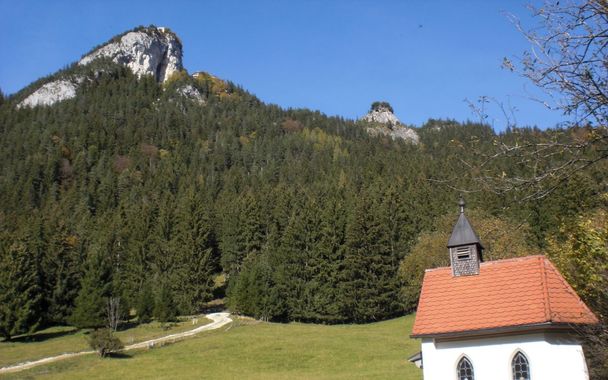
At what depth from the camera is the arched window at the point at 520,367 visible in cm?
2175

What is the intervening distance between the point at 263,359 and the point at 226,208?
50.2m

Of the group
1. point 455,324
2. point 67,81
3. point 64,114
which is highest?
point 67,81

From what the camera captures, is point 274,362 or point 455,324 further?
point 274,362

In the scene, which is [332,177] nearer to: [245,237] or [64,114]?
[245,237]

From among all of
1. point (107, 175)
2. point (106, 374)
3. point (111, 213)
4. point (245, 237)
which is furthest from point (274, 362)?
point (107, 175)

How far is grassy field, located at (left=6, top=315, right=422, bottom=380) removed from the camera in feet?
109

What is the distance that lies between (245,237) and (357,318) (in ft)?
81.5

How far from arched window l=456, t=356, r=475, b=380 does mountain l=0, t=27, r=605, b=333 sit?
21.8 ft

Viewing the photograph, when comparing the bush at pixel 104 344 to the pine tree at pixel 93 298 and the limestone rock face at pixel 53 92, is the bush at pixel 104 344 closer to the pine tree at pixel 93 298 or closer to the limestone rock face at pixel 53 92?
the pine tree at pixel 93 298

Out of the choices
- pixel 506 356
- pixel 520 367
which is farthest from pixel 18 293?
pixel 520 367

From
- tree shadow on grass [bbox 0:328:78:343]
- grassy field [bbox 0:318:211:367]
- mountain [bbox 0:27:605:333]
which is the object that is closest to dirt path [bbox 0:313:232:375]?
grassy field [bbox 0:318:211:367]

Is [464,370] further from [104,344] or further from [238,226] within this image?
[238,226]

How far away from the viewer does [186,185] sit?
109 meters

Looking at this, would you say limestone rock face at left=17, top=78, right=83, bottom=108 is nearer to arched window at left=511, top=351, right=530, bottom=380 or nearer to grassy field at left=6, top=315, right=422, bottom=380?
grassy field at left=6, top=315, right=422, bottom=380
